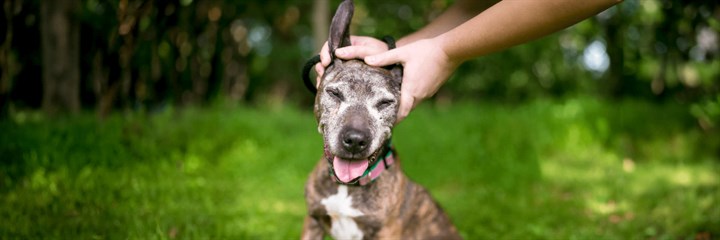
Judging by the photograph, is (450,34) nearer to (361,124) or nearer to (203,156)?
(361,124)

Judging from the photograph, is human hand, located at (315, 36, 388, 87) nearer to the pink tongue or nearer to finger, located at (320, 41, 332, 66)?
finger, located at (320, 41, 332, 66)

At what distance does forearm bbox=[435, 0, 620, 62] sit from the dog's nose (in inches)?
27.6

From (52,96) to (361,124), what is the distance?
608cm

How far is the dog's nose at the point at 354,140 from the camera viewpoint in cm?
250

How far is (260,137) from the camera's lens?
289 inches

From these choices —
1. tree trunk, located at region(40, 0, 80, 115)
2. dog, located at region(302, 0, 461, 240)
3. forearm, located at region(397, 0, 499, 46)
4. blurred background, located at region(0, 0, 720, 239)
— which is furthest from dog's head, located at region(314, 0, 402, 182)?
tree trunk, located at region(40, 0, 80, 115)

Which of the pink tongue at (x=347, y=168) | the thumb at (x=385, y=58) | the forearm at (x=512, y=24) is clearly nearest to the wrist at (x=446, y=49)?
the forearm at (x=512, y=24)

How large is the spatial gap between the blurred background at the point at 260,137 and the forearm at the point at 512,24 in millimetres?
2341

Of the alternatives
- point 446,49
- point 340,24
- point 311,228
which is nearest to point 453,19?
point 446,49

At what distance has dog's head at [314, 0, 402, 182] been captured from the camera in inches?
101

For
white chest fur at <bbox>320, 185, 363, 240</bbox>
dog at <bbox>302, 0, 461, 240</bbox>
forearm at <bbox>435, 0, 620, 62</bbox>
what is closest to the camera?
forearm at <bbox>435, 0, 620, 62</bbox>

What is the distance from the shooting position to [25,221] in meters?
3.53

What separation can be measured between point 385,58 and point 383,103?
9.9 inches

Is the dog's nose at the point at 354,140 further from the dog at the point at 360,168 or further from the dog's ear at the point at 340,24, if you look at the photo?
the dog's ear at the point at 340,24
